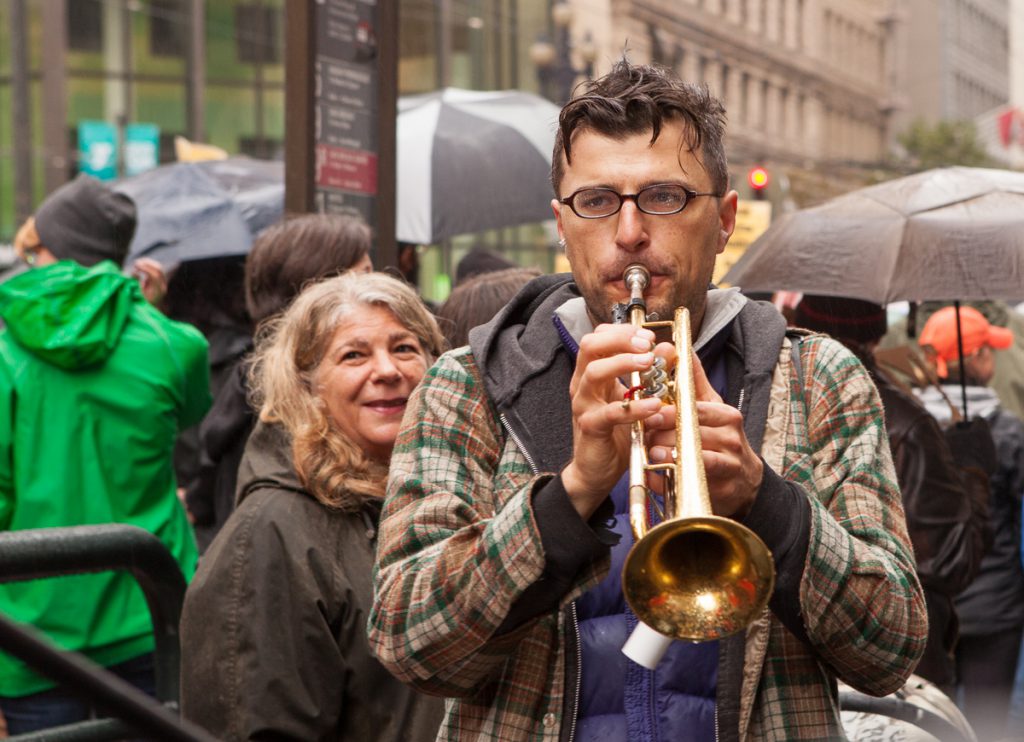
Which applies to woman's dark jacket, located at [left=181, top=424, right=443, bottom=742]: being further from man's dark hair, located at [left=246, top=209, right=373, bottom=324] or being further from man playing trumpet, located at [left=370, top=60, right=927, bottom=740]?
man's dark hair, located at [left=246, top=209, right=373, bottom=324]

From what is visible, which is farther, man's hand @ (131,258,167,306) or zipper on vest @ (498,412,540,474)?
man's hand @ (131,258,167,306)

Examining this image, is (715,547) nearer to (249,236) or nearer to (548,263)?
(249,236)

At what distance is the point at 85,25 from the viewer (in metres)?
35.3

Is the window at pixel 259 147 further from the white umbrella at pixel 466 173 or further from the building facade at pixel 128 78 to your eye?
the white umbrella at pixel 466 173

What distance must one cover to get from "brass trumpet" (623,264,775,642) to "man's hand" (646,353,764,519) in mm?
26

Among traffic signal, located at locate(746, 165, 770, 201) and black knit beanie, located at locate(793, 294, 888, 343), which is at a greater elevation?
traffic signal, located at locate(746, 165, 770, 201)

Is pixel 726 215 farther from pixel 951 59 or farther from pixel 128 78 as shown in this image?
pixel 951 59

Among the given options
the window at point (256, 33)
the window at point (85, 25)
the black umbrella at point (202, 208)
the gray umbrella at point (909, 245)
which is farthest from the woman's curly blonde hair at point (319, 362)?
the window at point (256, 33)

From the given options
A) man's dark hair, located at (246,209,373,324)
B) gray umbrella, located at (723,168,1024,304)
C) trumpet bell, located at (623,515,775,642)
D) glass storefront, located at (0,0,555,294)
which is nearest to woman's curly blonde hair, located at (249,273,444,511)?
man's dark hair, located at (246,209,373,324)

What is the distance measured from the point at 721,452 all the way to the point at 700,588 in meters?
0.18

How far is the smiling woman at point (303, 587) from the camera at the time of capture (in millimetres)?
3062

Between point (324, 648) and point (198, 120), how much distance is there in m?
35.0

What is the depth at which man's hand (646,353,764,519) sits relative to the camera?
2021mm

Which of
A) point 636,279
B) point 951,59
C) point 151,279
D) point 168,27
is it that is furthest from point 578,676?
point 951,59
